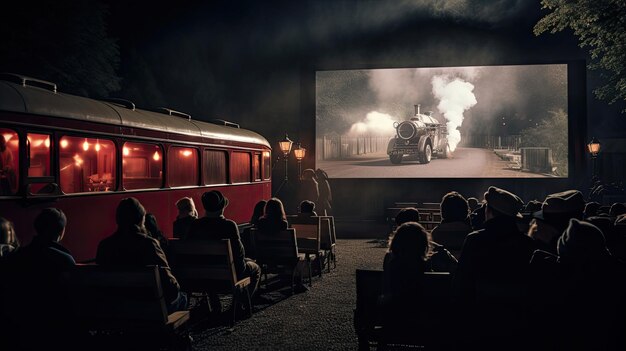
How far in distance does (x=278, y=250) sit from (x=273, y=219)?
1.36 feet

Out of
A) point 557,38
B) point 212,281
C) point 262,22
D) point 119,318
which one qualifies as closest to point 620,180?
point 557,38

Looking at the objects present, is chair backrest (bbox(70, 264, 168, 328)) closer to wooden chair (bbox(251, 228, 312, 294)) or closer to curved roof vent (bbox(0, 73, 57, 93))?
wooden chair (bbox(251, 228, 312, 294))

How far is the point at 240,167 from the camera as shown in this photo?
13.0 metres

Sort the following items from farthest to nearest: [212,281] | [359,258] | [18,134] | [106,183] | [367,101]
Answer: [367,101] → [359,258] → [106,183] → [18,134] → [212,281]

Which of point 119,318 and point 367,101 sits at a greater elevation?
point 367,101

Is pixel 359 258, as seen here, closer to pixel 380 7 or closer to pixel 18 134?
pixel 18 134

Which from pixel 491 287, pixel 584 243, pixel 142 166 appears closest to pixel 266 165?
pixel 142 166

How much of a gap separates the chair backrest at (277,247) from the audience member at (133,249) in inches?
112

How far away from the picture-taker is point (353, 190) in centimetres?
2214

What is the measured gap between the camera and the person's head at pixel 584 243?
316 cm

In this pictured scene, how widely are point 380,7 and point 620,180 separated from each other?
485 inches

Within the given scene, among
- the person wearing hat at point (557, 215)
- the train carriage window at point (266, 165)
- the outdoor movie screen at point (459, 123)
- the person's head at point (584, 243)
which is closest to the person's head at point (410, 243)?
the person's head at point (584, 243)

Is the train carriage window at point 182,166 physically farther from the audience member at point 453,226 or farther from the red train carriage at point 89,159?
the audience member at point 453,226

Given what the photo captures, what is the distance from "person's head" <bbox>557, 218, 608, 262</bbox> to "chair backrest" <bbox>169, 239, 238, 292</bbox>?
3208 mm
